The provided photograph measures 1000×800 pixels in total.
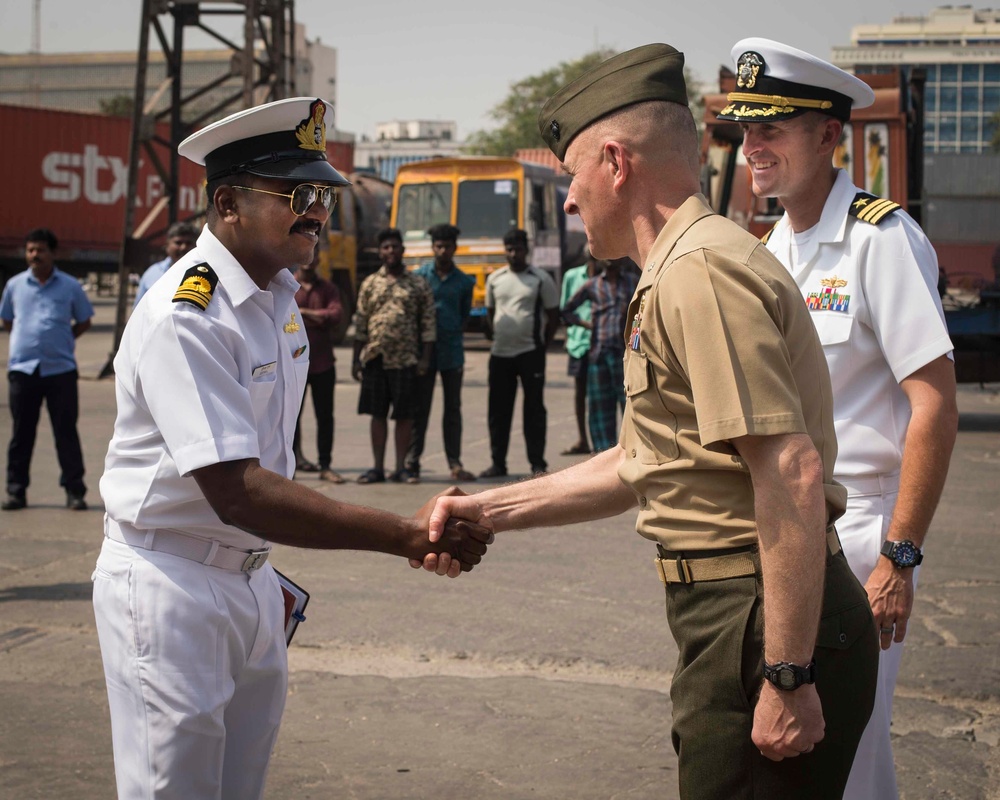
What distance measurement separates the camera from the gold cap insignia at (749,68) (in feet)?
10.6

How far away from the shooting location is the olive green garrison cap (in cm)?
237

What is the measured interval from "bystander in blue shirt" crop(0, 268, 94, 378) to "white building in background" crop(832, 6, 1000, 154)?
5307 inches

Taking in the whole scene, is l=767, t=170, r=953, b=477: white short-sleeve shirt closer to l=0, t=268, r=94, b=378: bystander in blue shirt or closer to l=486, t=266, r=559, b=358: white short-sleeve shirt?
l=0, t=268, r=94, b=378: bystander in blue shirt

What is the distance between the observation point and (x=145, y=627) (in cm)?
256

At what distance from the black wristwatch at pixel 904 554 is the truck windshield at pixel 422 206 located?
776 inches

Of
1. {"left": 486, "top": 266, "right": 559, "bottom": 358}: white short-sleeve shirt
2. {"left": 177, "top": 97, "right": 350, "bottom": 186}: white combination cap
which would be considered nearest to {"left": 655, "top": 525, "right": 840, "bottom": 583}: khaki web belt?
{"left": 177, "top": 97, "right": 350, "bottom": 186}: white combination cap

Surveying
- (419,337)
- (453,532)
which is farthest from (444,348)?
(453,532)

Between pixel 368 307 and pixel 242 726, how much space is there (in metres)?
7.86

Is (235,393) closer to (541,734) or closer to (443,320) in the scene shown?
(541,734)

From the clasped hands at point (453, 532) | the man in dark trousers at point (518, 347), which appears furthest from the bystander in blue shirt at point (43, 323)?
the clasped hands at point (453, 532)

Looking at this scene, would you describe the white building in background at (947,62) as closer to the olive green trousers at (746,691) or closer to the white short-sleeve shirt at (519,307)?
the white short-sleeve shirt at (519,307)

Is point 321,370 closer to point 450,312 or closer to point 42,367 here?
point 450,312

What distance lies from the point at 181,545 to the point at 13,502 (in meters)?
7.03

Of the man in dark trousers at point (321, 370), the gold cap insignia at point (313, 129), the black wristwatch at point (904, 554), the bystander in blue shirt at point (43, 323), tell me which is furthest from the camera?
the man in dark trousers at point (321, 370)
